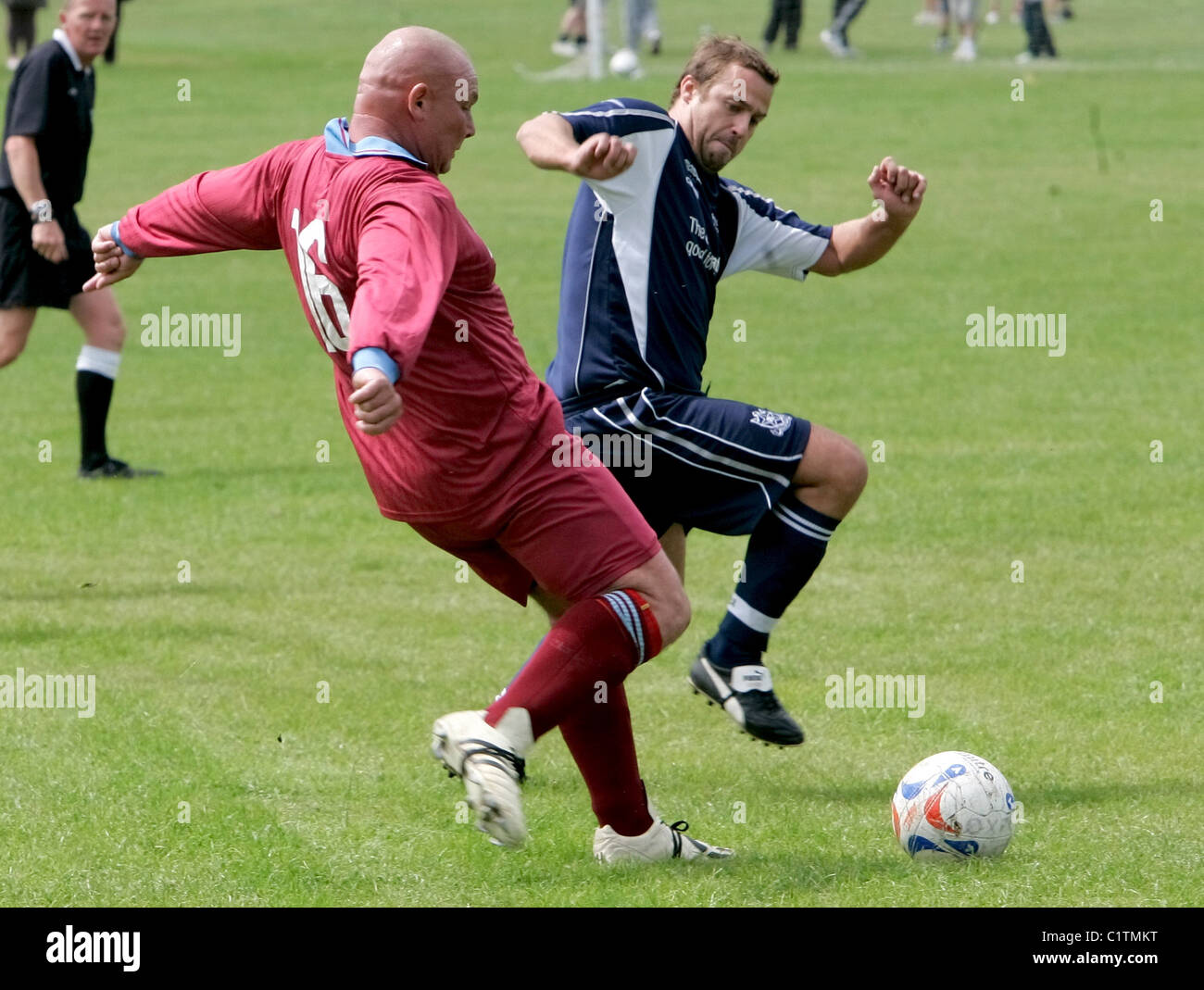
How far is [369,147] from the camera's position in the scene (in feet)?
15.1

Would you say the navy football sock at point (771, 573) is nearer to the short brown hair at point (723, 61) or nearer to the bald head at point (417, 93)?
the short brown hair at point (723, 61)

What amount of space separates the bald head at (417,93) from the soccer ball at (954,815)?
2.09 m

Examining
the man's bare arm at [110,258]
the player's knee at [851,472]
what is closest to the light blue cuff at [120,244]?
the man's bare arm at [110,258]

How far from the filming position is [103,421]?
34.8 feet

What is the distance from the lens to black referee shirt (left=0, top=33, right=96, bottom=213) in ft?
31.1

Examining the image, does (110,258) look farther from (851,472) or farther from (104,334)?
(104,334)

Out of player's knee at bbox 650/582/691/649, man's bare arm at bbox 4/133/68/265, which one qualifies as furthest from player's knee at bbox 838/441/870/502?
man's bare arm at bbox 4/133/68/265

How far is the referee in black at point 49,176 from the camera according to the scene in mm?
9312

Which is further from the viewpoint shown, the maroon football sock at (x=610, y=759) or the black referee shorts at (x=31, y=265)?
the black referee shorts at (x=31, y=265)

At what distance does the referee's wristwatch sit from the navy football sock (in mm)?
4623
